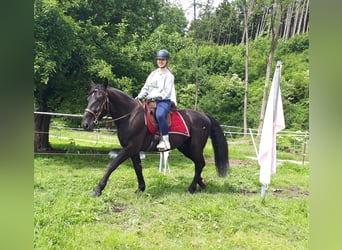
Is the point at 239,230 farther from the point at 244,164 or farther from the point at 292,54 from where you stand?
the point at 292,54

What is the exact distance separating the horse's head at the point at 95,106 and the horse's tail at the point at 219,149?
129 cm

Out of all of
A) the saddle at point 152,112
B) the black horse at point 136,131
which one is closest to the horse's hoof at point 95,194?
the black horse at point 136,131

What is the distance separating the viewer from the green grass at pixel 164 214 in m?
1.85

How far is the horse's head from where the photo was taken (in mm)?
2480

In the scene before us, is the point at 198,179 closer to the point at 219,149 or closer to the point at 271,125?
the point at 219,149

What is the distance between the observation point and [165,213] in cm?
236

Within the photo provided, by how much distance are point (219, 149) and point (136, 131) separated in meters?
1.00

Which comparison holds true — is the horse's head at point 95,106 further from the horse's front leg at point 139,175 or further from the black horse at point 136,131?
the horse's front leg at point 139,175

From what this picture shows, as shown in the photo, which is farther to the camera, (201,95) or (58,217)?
(201,95)

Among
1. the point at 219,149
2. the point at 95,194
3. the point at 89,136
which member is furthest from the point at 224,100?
the point at 95,194

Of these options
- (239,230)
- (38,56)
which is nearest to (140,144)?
(239,230)

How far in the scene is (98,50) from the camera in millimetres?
4305

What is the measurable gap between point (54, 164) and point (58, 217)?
83.1 inches

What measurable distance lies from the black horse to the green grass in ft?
0.79
